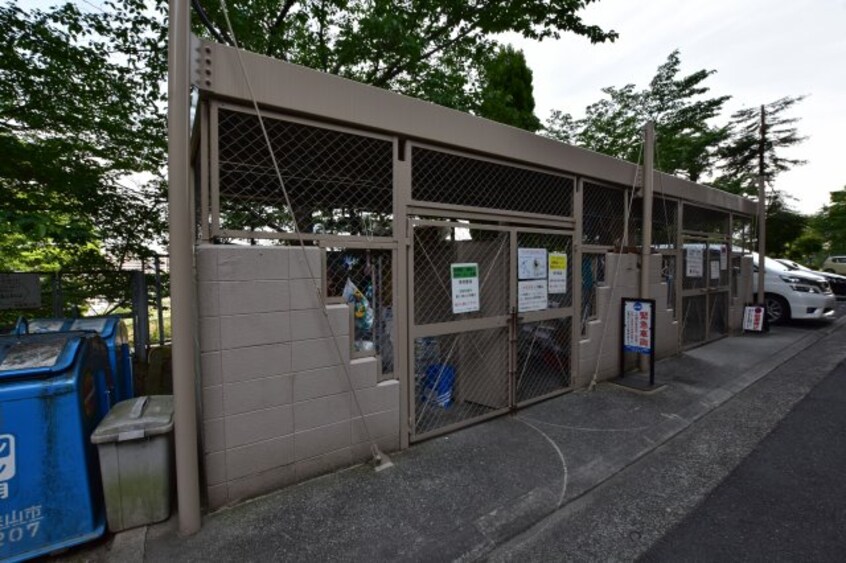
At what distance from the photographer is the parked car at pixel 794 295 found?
8.77 meters

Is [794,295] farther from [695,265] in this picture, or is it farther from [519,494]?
[519,494]

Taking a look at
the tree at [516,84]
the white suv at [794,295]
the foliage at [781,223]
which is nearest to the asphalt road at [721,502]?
the white suv at [794,295]

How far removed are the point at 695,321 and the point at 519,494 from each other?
6.67 m

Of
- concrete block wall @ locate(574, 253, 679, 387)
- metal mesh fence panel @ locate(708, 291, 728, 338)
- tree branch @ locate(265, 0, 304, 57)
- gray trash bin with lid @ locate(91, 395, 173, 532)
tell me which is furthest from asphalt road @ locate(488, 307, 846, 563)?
tree branch @ locate(265, 0, 304, 57)

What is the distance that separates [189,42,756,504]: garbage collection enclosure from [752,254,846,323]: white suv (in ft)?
17.2

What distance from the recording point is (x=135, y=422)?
2340 millimetres

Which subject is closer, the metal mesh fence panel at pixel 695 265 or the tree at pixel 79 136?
the tree at pixel 79 136

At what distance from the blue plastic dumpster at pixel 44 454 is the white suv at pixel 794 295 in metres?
12.3

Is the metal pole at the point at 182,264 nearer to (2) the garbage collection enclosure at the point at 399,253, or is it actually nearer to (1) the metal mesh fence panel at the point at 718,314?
(2) the garbage collection enclosure at the point at 399,253

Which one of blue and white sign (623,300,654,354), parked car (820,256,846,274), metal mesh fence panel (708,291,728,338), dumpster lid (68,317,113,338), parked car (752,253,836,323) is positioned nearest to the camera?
dumpster lid (68,317,113,338)

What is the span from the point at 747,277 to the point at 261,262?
35.0 feet

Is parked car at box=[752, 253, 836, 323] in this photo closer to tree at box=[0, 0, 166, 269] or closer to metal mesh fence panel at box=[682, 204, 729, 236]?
metal mesh fence panel at box=[682, 204, 729, 236]

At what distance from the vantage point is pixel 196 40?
92.6 inches

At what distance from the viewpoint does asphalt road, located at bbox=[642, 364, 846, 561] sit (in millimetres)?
2160
